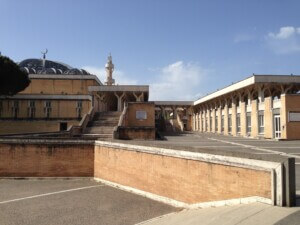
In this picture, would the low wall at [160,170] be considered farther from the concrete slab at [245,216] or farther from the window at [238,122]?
the window at [238,122]

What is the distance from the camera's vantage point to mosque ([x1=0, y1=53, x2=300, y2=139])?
28172mm

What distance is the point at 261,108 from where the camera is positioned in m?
32.3

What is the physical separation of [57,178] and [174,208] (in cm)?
890

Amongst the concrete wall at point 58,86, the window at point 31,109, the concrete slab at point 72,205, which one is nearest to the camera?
the concrete slab at point 72,205

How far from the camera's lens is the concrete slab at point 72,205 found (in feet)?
37.7

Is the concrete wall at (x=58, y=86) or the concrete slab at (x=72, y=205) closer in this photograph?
the concrete slab at (x=72, y=205)

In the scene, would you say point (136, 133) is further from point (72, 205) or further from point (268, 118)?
point (72, 205)

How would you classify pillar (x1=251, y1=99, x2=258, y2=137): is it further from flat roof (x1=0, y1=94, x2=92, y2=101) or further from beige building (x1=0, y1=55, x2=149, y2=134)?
flat roof (x1=0, y1=94, x2=92, y2=101)

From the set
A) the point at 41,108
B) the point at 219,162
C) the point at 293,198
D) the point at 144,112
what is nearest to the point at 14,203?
the point at 219,162

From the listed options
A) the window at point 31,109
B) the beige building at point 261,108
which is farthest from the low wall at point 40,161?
the window at point 31,109

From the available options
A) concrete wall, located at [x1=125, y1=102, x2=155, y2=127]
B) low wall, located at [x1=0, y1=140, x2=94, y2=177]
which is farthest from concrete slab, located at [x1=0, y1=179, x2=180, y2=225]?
concrete wall, located at [x1=125, y1=102, x2=155, y2=127]

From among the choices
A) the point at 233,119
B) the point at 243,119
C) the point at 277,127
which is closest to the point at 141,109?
the point at 243,119

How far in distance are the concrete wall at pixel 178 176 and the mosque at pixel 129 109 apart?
9.72 metres

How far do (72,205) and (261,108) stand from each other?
77.9ft
